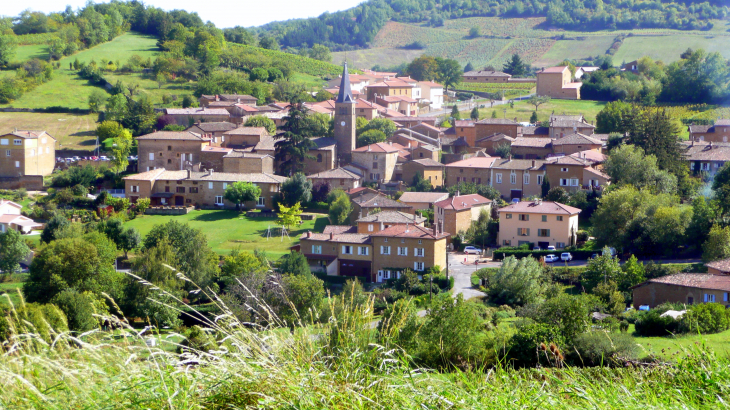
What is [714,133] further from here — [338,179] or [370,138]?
[338,179]

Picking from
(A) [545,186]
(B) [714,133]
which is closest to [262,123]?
(A) [545,186]

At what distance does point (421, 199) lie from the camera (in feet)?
122

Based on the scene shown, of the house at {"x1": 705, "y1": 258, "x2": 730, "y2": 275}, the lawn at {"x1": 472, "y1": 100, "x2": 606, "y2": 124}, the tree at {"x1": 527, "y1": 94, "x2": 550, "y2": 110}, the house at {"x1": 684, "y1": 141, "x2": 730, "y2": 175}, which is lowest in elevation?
the house at {"x1": 705, "y1": 258, "x2": 730, "y2": 275}

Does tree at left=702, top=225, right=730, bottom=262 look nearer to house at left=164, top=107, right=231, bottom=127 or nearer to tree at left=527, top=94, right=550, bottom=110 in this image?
house at left=164, top=107, right=231, bottom=127

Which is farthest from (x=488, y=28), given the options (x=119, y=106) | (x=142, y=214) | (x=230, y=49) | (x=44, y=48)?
(x=142, y=214)

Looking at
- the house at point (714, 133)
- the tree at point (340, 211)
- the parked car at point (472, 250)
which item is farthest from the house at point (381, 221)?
the house at point (714, 133)

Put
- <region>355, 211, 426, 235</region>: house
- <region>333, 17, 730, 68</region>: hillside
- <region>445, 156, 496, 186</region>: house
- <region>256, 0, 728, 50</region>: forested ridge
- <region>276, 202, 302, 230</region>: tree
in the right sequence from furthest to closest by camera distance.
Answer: <region>256, 0, 728, 50</region>: forested ridge → <region>333, 17, 730, 68</region>: hillside → <region>445, 156, 496, 186</region>: house → <region>276, 202, 302, 230</region>: tree → <region>355, 211, 426, 235</region>: house

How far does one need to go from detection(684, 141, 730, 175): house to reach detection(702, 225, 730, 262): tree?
1224cm

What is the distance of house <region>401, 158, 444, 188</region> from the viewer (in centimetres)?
4162

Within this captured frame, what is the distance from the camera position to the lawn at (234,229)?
107 feet

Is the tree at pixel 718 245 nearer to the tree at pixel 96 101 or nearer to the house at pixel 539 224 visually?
the house at pixel 539 224

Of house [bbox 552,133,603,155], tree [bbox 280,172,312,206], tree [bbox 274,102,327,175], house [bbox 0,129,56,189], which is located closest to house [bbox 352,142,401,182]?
tree [bbox 274,102,327,175]

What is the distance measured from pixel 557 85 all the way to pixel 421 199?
3212cm

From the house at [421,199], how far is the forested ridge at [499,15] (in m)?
87.7
